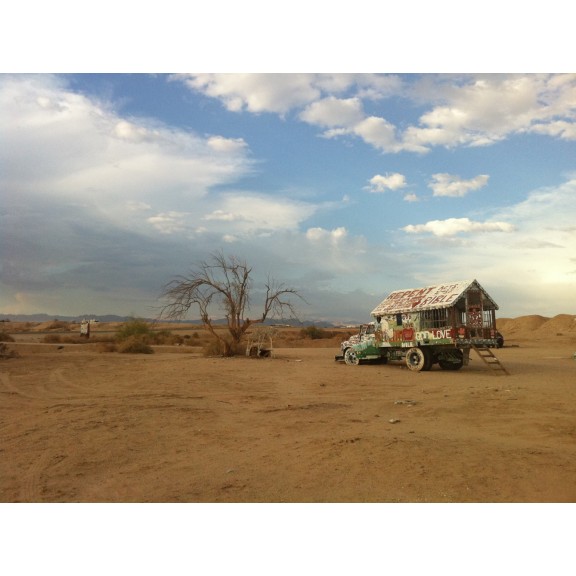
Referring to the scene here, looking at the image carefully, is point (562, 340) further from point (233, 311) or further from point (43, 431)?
point (43, 431)

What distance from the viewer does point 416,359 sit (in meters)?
19.8

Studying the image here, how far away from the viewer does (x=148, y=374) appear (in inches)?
704

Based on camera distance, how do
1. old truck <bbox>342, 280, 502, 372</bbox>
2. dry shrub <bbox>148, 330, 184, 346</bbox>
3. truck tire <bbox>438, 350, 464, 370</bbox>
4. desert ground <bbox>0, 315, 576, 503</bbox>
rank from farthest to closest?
dry shrub <bbox>148, 330, 184, 346</bbox>
truck tire <bbox>438, 350, 464, 370</bbox>
old truck <bbox>342, 280, 502, 372</bbox>
desert ground <bbox>0, 315, 576, 503</bbox>

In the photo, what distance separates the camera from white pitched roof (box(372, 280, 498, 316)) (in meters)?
18.7

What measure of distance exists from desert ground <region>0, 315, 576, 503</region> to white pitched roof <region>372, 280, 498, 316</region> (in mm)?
3805

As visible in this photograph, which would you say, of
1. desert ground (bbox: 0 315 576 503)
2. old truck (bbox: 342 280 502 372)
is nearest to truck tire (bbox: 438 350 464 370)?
old truck (bbox: 342 280 502 372)

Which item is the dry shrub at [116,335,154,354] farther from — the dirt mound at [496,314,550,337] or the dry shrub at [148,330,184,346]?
the dirt mound at [496,314,550,337]

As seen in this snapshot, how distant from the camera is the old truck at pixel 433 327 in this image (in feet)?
60.5

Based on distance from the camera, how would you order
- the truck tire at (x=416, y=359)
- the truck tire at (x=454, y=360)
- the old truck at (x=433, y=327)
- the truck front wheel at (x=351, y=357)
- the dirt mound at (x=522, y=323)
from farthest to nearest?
the dirt mound at (x=522, y=323) < the truck front wheel at (x=351, y=357) < the truck tire at (x=454, y=360) < the truck tire at (x=416, y=359) < the old truck at (x=433, y=327)

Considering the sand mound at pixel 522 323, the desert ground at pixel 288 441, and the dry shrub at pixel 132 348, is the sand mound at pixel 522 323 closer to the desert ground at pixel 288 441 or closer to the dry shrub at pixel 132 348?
the dry shrub at pixel 132 348

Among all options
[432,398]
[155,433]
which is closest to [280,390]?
[432,398]

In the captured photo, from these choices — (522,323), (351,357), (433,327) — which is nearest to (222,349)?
(351,357)

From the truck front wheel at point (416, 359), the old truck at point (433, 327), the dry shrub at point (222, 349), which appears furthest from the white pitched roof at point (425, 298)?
the dry shrub at point (222, 349)

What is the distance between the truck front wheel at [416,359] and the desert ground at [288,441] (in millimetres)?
3428
